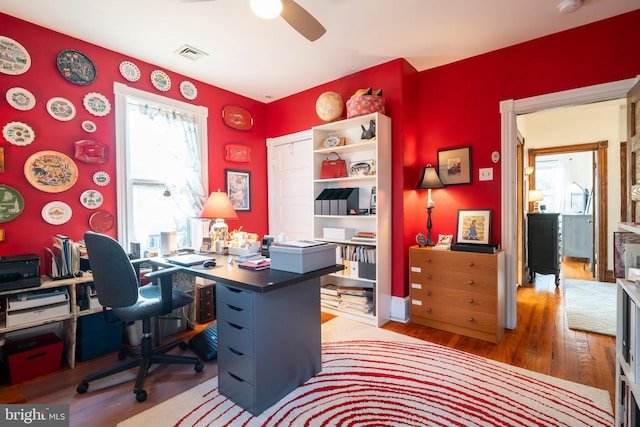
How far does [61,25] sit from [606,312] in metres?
5.75

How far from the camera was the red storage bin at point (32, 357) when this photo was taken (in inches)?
82.0

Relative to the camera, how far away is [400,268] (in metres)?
3.14

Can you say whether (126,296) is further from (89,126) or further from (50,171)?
(89,126)

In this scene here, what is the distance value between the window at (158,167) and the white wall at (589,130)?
4.31m

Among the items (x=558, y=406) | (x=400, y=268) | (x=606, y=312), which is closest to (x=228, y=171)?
(x=400, y=268)

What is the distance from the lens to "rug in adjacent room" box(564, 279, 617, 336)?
2.95 meters

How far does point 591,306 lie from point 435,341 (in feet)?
7.19

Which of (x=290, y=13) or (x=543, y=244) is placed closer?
(x=290, y=13)

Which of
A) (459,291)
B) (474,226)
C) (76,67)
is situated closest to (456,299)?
(459,291)

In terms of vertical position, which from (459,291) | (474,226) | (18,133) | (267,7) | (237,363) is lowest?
(237,363)

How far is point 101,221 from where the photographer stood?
9.09 feet

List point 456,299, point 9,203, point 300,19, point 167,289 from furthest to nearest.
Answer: point 456,299 < point 9,203 < point 167,289 < point 300,19

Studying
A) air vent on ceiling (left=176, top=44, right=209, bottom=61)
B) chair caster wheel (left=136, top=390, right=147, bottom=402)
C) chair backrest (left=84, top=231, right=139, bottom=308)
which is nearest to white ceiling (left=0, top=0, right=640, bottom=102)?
air vent on ceiling (left=176, top=44, right=209, bottom=61)

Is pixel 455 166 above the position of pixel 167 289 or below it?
above
